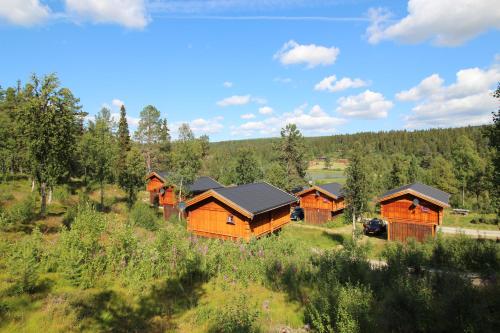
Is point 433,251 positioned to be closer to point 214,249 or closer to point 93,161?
point 214,249

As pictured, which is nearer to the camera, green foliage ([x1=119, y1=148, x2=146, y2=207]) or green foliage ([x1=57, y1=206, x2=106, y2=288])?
green foliage ([x1=57, y1=206, x2=106, y2=288])

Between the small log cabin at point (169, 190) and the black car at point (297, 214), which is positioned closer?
the small log cabin at point (169, 190)

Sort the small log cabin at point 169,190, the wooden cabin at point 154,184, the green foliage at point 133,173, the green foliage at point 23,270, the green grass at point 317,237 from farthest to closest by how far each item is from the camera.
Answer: the wooden cabin at point 154,184 → the small log cabin at point 169,190 → the green foliage at point 133,173 → the green grass at point 317,237 → the green foliage at point 23,270

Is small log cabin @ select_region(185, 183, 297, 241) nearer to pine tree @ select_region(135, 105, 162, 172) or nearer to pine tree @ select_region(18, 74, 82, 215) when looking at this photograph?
pine tree @ select_region(18, 74, 82, 215)

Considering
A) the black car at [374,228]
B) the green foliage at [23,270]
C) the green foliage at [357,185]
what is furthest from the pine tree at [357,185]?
the green foliage at [23,270]

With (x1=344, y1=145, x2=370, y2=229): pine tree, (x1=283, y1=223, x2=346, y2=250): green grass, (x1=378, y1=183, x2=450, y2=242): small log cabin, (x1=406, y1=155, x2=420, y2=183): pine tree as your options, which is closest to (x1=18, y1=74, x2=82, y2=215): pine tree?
(x1=283, y1=223, x2=346, y2=250): green grass

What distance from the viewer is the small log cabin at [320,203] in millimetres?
38406

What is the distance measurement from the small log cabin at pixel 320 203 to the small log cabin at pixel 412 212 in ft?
30.5

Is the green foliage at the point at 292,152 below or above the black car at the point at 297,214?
above

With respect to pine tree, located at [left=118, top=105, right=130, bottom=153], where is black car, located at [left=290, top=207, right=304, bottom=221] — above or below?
below

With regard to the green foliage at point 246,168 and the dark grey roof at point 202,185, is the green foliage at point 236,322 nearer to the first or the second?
the dark grey roof at point 202,185

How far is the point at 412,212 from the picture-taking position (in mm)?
28016

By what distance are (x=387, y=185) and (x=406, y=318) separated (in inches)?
2135

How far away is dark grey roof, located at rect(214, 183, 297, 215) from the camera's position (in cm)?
2214
